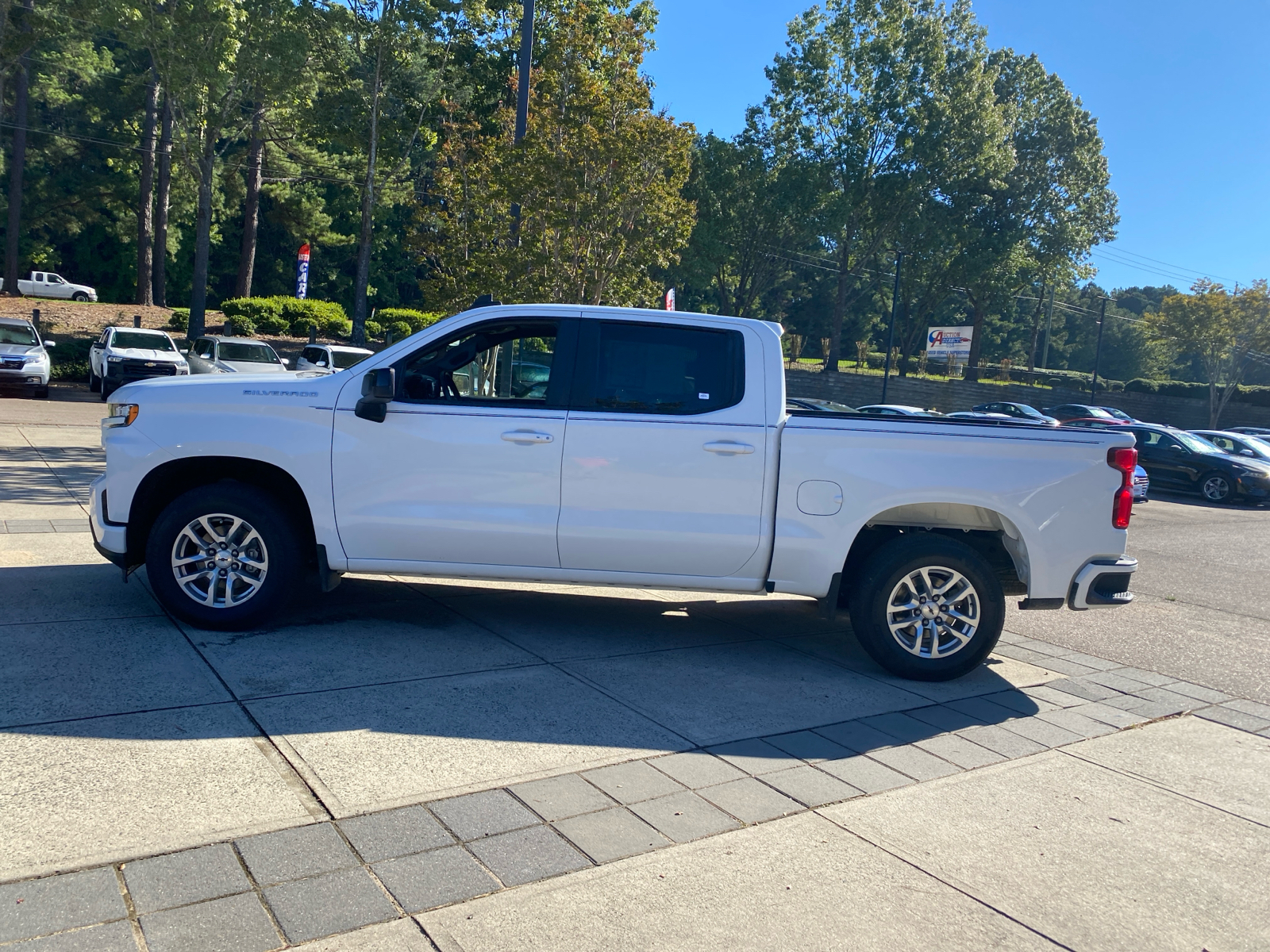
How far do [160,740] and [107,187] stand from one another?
2145 inches

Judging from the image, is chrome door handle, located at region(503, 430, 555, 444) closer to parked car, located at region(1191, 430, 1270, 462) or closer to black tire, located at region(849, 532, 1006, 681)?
black tire, located at region(849, 532, 1006, 681)

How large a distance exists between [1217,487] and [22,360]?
24428 mm

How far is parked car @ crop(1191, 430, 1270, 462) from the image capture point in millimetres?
21906

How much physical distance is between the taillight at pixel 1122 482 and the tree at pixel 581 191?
11118 millimetres

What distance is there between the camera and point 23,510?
9.37 metres

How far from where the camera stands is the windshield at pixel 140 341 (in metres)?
23.2

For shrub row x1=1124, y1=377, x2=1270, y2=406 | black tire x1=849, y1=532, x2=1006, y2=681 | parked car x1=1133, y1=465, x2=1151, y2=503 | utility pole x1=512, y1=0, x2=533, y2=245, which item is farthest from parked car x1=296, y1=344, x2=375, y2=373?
shrub row x1=1124, y1=377, x2=1270, y2=406

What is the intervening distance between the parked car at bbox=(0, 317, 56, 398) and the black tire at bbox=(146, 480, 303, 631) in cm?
1868

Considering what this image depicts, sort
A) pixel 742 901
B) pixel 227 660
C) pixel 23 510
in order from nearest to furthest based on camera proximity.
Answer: pixel 742 901, pixel 227 660, pixel 23 510

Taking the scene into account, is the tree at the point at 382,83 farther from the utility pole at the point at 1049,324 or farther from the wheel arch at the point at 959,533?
the utility pole at the point at 1049,324

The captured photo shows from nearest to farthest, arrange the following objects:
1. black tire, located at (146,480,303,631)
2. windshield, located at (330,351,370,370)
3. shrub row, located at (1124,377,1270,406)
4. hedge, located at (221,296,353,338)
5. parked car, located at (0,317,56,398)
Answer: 1. black tire, located at (146,480,303,631)
2. parked car, located at (0,317,56,398)
3. windshield, located at (330,351,370,370)
4. hedge, located at (221,296,353,338)
5. shrub row, located at (1124,377,1270,406)

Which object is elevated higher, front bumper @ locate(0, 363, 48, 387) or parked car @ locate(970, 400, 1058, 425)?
parked car @ locate(970, 400, 1058, 425)

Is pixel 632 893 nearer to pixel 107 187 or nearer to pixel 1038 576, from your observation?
pixel 1038 576

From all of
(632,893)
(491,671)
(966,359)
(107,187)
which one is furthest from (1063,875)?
(107,187)
